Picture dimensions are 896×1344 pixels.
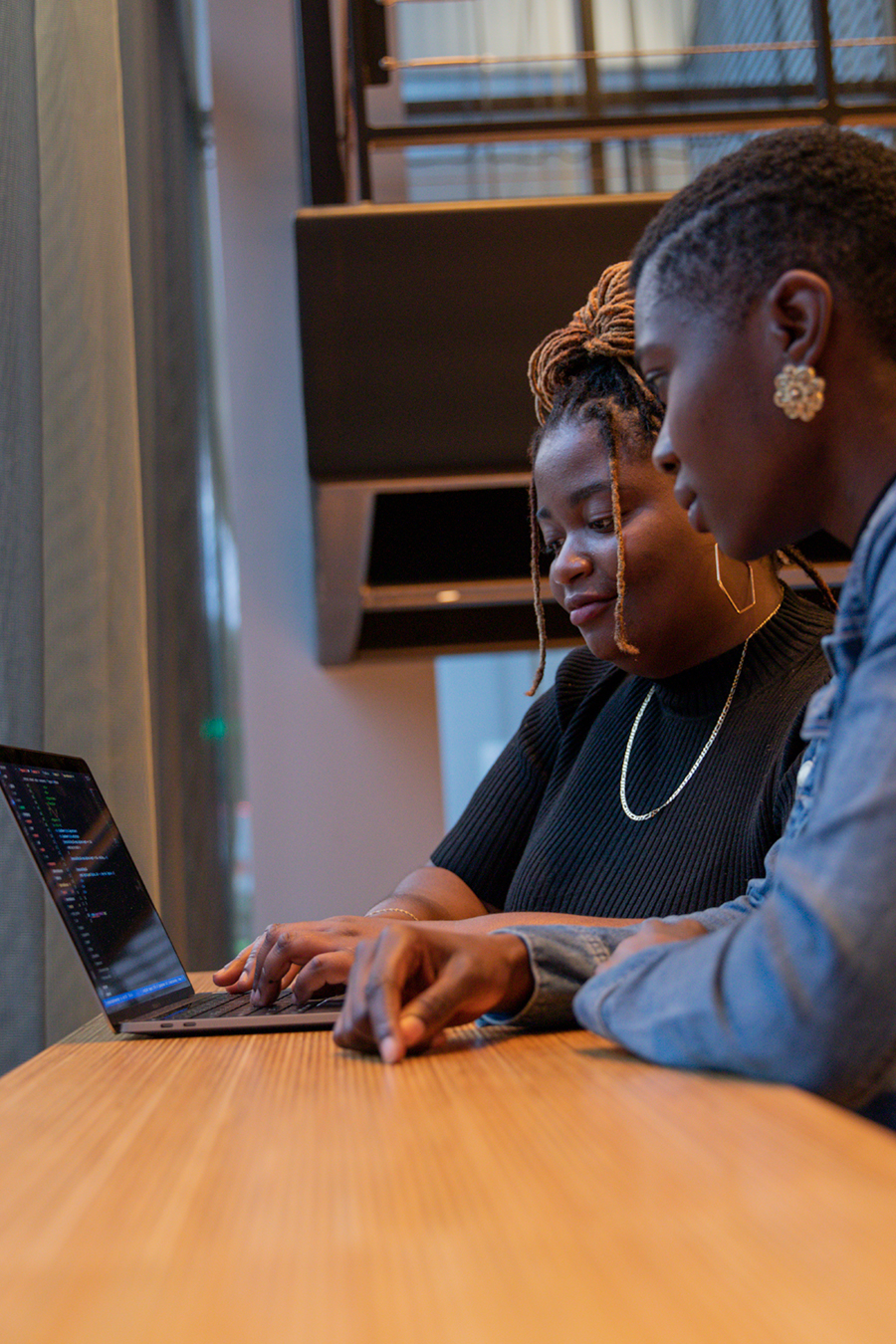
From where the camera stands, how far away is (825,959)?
57cm

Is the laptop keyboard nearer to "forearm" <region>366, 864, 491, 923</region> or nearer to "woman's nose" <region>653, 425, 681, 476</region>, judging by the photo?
"forearm" <region>366, 864, 491, 923</region>

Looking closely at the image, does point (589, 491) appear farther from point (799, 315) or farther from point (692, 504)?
point (799, 315)

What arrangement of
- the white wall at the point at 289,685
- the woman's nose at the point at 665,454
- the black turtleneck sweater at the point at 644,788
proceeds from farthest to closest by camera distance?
the white wall at the point at 289,685 → the black turtleneck sweater at the point at 644,788 → the woman's nose at the point at 665,454

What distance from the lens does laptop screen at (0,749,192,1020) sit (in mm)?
1033

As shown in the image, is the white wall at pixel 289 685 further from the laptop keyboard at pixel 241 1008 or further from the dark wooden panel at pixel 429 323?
the laptop keyboard at pixel 241 1008

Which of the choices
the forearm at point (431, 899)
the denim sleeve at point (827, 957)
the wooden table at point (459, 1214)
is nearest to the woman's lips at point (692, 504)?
the denim sleeve at point (827, 957)

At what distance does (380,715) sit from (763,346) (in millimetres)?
3300

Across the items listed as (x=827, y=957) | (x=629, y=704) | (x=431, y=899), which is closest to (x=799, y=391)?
(x=827, y=957)

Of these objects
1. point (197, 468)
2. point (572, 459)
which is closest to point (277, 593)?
point (197, 468)

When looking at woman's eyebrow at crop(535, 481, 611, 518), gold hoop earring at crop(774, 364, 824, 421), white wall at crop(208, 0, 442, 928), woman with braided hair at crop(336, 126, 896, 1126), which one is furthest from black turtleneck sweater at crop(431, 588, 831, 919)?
white wall at crop(208, 0, 442, 928)

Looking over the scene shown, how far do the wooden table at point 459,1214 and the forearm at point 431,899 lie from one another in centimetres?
74

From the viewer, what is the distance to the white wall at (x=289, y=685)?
397 cm

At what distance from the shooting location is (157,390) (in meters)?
2.81

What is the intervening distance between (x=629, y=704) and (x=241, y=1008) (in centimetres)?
67
